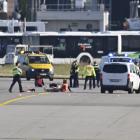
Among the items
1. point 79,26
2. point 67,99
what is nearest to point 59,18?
point 79,26

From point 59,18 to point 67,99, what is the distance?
218 feet

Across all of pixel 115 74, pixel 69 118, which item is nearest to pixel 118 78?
pixel 115 74

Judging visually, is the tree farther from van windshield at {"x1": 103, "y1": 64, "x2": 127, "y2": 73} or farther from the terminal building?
van windshield at {"x1": 103, "y1": 64, "x2": 127, "y2": 73}

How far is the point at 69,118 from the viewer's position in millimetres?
21297

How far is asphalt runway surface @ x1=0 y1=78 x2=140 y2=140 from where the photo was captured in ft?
57.6

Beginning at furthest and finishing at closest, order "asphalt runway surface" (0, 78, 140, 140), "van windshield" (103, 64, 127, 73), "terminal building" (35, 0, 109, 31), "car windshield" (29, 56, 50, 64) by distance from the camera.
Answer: "terminal building" (35, 0, 109, 31)
"car windshield" (29, 56, 50, 64)
"van windshield" (103, 64, 127, 73)
"asphalt runway surface" (0, 78, 140, 140)

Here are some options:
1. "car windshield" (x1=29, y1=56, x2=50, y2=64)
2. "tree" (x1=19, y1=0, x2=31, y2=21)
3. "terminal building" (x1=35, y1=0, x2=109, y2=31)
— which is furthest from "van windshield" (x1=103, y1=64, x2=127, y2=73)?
"tree" (x1=19, y1=0, x2=31, y2=21)

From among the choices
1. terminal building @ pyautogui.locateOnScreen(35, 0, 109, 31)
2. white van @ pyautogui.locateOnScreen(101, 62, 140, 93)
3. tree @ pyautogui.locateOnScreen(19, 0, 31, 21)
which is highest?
tree @ pyautogui.locateOnScreen(19, 0, 31, 21)

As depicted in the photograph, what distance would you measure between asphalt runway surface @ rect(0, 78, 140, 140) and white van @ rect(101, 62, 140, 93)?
23.2 ft

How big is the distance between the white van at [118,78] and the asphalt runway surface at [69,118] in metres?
7.06

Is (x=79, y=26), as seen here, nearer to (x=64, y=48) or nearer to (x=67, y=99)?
(x=64, y=48)

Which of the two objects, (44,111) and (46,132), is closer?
(46,132)

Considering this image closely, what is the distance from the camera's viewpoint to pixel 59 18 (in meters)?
95.2

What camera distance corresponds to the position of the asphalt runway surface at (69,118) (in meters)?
17.5
